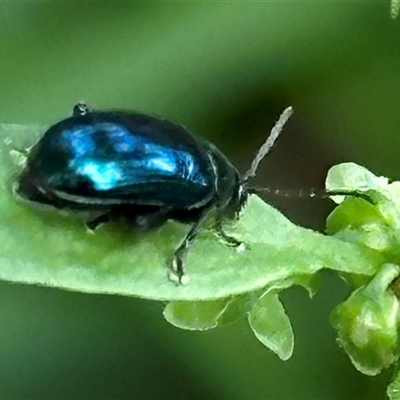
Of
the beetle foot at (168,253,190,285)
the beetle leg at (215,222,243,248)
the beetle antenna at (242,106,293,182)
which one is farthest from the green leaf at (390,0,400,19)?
the beetle foot at (168,253,190,285)

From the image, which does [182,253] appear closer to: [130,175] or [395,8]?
[130,175]

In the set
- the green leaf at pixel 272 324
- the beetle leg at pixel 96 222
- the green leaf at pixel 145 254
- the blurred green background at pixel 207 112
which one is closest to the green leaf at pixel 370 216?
the green leaf at pixel 145 254

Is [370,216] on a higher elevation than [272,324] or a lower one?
higher

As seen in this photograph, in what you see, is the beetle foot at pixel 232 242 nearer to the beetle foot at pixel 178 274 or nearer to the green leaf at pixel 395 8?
the beetle foot at pixel 178 274

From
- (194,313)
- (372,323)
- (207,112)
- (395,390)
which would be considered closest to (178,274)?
(194,313)

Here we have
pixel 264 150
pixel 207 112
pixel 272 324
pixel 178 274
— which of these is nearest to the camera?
pixel 178 274

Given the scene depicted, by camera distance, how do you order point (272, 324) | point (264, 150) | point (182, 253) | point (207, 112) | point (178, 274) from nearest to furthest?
point (178, 274) < point (182, 253) < point (272, 324) < point (264, 150) < point (207, 112)
